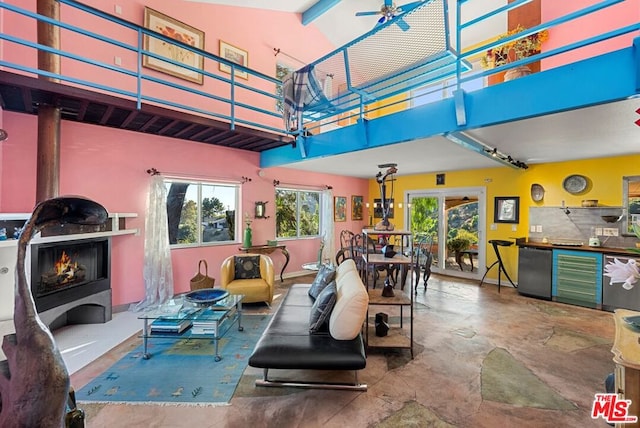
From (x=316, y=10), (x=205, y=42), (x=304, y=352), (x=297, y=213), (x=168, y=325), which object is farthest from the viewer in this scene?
(x=297, y=213)

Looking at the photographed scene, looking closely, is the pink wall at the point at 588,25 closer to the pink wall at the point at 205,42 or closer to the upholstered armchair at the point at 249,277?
the pink wall at the point at 205,42

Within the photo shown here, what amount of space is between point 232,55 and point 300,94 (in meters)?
2.37

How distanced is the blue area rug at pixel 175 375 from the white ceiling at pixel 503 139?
126 inches

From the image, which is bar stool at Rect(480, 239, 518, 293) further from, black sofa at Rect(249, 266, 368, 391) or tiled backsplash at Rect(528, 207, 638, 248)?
black sofa at Rect(249, 266, 368, 391)

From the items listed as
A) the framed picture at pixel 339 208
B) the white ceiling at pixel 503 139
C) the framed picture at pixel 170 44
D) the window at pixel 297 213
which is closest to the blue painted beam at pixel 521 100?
the white ceiling at pixel 503 139

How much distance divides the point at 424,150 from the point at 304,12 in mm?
4498

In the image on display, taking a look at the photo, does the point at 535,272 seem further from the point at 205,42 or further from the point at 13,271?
the point at 13,271

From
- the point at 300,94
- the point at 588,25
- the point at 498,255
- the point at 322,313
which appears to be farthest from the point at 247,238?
the point at 588,25

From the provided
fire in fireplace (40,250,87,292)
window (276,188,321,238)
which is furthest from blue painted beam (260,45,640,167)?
fire in fireplace (40,250,87,292)

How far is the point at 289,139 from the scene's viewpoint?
4.85 m

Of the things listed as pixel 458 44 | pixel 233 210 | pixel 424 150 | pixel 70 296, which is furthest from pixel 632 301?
pixel 70 296

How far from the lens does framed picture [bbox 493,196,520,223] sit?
558 centimetres

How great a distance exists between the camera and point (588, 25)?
399cm

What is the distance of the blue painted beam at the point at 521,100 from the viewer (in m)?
2.09
